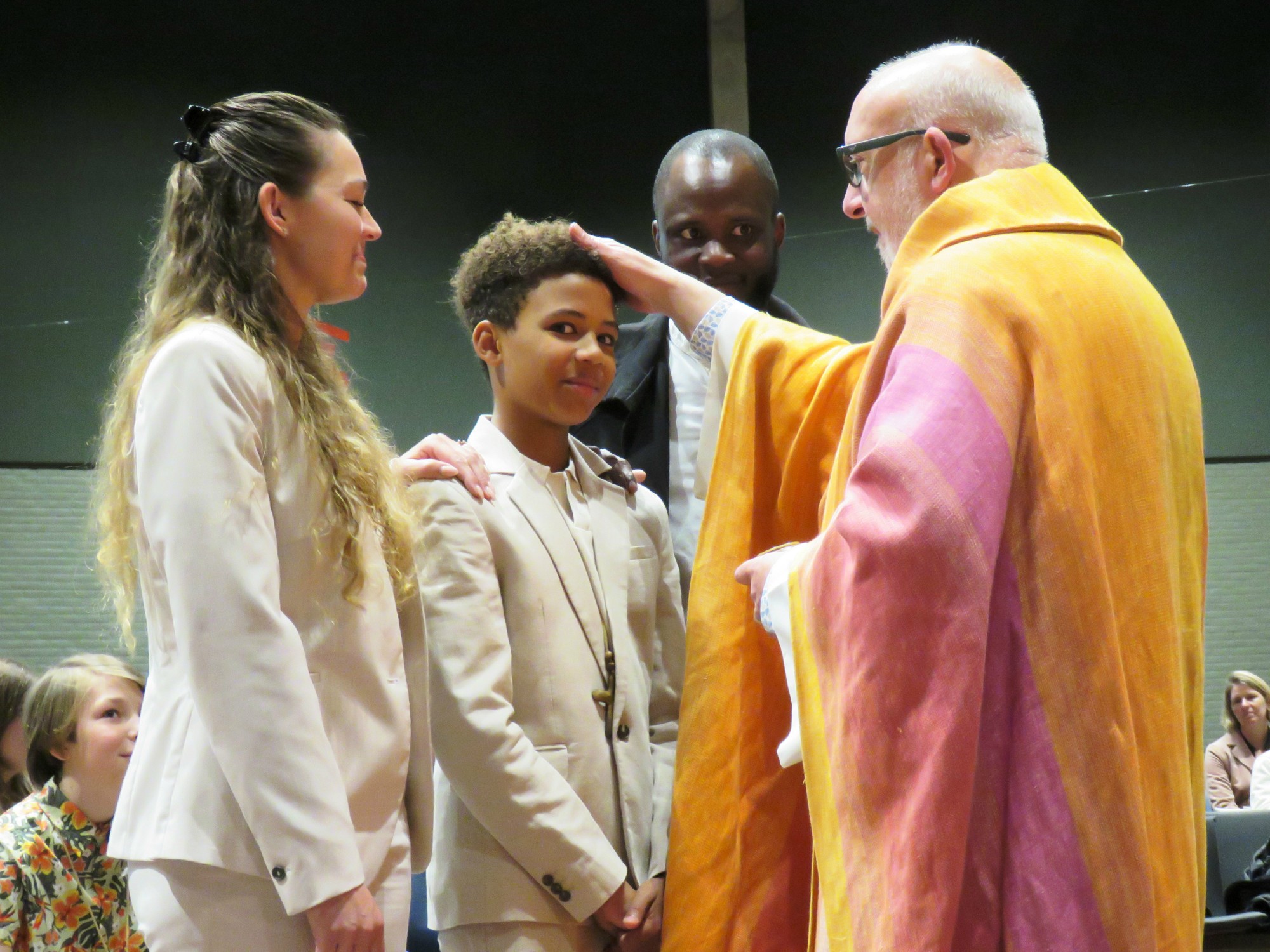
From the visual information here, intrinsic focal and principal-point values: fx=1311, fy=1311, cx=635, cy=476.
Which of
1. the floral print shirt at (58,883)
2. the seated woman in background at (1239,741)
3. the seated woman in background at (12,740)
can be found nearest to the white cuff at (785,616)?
the floral print shirt at (58,883)

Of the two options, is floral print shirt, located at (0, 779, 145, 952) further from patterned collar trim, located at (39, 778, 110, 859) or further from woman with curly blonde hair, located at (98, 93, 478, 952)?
woman with curly blonde hair, located at (98, 93, 478, 952)

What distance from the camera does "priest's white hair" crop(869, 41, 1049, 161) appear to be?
1.71m

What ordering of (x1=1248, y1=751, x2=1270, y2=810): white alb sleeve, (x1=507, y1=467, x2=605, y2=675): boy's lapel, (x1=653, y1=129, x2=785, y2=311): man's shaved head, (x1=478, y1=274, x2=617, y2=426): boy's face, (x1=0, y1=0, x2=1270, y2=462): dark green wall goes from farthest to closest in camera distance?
(x1=1248, y1=751, x2=1270, y2=810): white alb sleeve, (x1=0, y1=0, x2=1270, y2=462): dark green wall, (x1=653, y1=129, x2=785, y2=311): man's shaved head, (x1=478, y1=274, x2=617, y2=426): boy's face, (x1=507, y1=467, x2=605, y2=675): boy's lapel

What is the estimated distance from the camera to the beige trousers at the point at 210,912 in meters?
1.34

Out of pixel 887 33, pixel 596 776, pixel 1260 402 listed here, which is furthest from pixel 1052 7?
pixel 596 776

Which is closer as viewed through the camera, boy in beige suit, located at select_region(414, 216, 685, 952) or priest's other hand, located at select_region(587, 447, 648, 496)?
boy in beige suit, located at select_region(414, 216, 685, 952)

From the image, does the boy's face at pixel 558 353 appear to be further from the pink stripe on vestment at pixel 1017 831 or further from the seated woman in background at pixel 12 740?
the seated woman in background at pixel 12 740

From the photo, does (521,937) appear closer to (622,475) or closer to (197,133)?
(622,475)

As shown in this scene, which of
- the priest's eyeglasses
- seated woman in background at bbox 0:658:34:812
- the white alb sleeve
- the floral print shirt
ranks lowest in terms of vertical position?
the white alb sleeve

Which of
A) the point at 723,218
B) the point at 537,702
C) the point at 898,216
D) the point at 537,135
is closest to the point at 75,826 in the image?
the point at 537,702

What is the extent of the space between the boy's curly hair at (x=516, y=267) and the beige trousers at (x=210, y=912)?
963mm

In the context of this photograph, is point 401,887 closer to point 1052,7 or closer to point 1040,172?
point 1040,172

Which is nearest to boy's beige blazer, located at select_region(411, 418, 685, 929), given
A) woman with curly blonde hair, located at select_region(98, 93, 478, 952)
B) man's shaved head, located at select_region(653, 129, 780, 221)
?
woman with curly blonde hair, located at select_region(98, 93, 478, 952)

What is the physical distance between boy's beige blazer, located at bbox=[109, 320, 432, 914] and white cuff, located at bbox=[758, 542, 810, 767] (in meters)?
0.43
